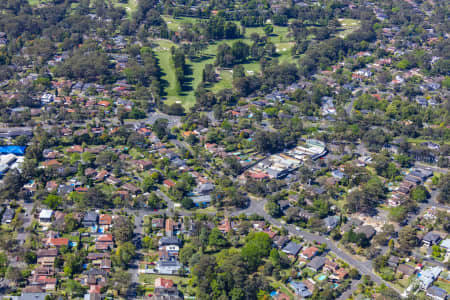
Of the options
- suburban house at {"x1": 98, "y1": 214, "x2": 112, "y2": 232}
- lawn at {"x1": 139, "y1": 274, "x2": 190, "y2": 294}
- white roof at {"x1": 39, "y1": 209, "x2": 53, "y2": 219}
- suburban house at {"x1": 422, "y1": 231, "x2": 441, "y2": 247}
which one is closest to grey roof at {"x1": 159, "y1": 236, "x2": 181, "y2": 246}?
lawn at {"x1": 139, "y1": 274, "x2": 190, "y2": 294}

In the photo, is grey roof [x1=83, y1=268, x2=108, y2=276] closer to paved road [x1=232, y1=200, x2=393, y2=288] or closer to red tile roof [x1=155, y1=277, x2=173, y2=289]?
red tile roof [x1=155, y1=277, x2=173, y2=289]

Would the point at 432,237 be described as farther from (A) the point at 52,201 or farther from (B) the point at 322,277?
(A) the point at 52,201

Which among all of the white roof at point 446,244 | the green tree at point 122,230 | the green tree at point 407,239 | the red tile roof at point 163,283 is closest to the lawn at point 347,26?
the white roof at point 446,244

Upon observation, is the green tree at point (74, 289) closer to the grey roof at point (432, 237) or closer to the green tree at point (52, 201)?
the green tree at point (52, 201)

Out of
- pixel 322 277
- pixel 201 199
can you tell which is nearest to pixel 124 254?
pixel 201 199

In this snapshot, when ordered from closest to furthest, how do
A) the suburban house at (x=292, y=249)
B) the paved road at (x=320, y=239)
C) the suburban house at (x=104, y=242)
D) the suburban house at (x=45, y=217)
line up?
1. the paved road at (x=320, y=239)
2. the suburban house at (x=104, y=242)
3. the suburban house at (x=292, y=249)
4. the suburban house at (x=45, y=217)

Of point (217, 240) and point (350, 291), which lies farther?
point (217, 240)
